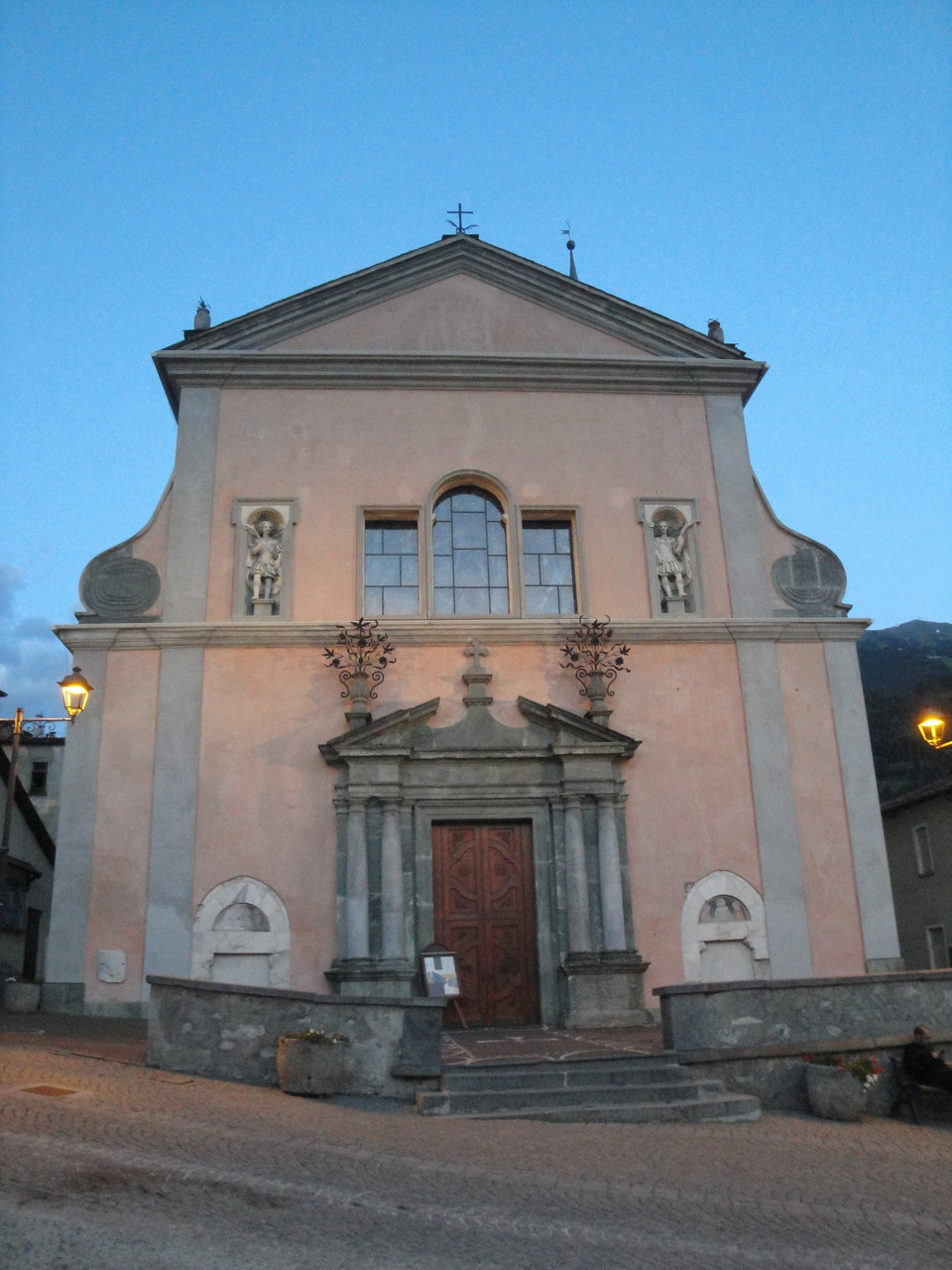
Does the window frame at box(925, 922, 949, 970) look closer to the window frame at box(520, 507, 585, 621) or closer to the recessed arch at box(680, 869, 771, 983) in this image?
the recessed arch at box(680, 869, 771, 983)

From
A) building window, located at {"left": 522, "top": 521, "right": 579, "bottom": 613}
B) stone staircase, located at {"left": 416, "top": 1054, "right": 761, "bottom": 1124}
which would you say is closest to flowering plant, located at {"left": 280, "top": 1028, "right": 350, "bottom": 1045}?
stone staircase, located at {"left": 416, "top": 1054, "right": 761, "bottom": 1124}

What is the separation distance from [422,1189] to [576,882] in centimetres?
718

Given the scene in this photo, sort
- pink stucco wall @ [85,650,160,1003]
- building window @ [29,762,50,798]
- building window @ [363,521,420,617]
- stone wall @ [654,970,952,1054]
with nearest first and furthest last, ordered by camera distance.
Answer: stone wall @ [654,970,952,1054] < pink stucco wall @ [85,650,160,1003] < building window @ [363,521,420,617] < building window @ [29,762,50,798]

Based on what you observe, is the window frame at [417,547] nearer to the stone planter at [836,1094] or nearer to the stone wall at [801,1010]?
the stone wall at [801,1010]

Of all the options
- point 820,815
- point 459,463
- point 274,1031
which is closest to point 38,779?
point 459,463

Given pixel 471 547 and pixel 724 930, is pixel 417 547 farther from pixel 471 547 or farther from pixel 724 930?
pixel 724 930

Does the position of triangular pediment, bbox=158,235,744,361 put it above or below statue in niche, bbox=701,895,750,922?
above

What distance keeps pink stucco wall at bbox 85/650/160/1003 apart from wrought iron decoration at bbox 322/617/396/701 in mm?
2233

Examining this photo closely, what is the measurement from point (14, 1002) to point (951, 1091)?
9.86 m

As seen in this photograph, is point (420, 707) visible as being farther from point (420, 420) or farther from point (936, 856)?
point (936, 856)

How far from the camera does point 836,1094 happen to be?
29.0 feet

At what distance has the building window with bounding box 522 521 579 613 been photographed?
15.1m

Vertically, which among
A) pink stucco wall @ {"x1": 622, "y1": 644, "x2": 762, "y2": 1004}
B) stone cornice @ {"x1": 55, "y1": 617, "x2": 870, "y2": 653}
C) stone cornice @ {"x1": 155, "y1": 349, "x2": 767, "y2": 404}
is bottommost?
pink stucco wall @ {"x1": 622, "y1": 644, "x2": 762, "y2": 1004}

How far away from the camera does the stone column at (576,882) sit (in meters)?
13.0
